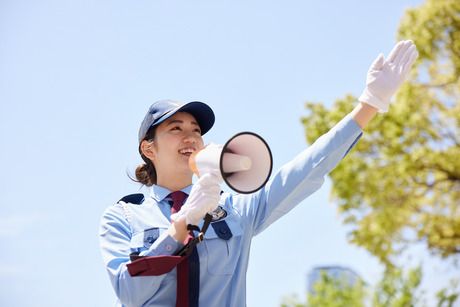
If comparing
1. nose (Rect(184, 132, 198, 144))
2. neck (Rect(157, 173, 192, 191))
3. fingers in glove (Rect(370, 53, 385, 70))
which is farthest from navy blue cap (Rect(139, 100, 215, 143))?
fingers in glove (Rect(370, 53, 385, 70))

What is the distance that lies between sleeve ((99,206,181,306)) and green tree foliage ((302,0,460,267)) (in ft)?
30.3

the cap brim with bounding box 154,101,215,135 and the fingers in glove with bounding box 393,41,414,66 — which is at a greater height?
the fingers in glove with bounding box 393,41,414,66

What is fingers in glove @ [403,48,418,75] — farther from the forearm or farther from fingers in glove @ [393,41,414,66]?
the forearm

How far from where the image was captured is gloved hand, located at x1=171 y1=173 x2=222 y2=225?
2.46 metres

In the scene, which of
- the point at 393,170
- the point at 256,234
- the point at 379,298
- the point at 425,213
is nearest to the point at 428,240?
the point at 425,213

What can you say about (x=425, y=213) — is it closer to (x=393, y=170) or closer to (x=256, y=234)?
(x=393, y=170)

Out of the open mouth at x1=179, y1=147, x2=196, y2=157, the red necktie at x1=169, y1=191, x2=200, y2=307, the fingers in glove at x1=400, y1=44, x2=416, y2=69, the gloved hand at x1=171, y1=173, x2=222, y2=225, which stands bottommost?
the red necktie at x1=169, y1=191, x2=200, y2=307

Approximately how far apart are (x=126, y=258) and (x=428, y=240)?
1044 cm

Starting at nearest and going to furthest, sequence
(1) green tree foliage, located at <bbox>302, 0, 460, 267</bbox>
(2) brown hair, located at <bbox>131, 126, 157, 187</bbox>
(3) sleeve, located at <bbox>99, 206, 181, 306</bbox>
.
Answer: (3) sleeve, located at <bbox>99, 206, 181, 306</bbox>
(2) brown hair, located at <bbox>131, 126, 157, 187</bbox>
(1) green tree foliage, located at <bbox>302, 0, 460, 267</bbox>

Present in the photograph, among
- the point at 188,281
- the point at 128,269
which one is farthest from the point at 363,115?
the point at 128,269

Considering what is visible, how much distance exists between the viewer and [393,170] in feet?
38.1

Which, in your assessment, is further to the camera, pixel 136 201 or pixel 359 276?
pixel 359 276

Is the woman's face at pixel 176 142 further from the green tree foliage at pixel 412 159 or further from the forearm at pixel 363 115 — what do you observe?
the green tree foliage at pixel 412 159

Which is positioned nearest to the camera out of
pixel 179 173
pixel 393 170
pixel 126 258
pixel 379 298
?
pixel 126 258
